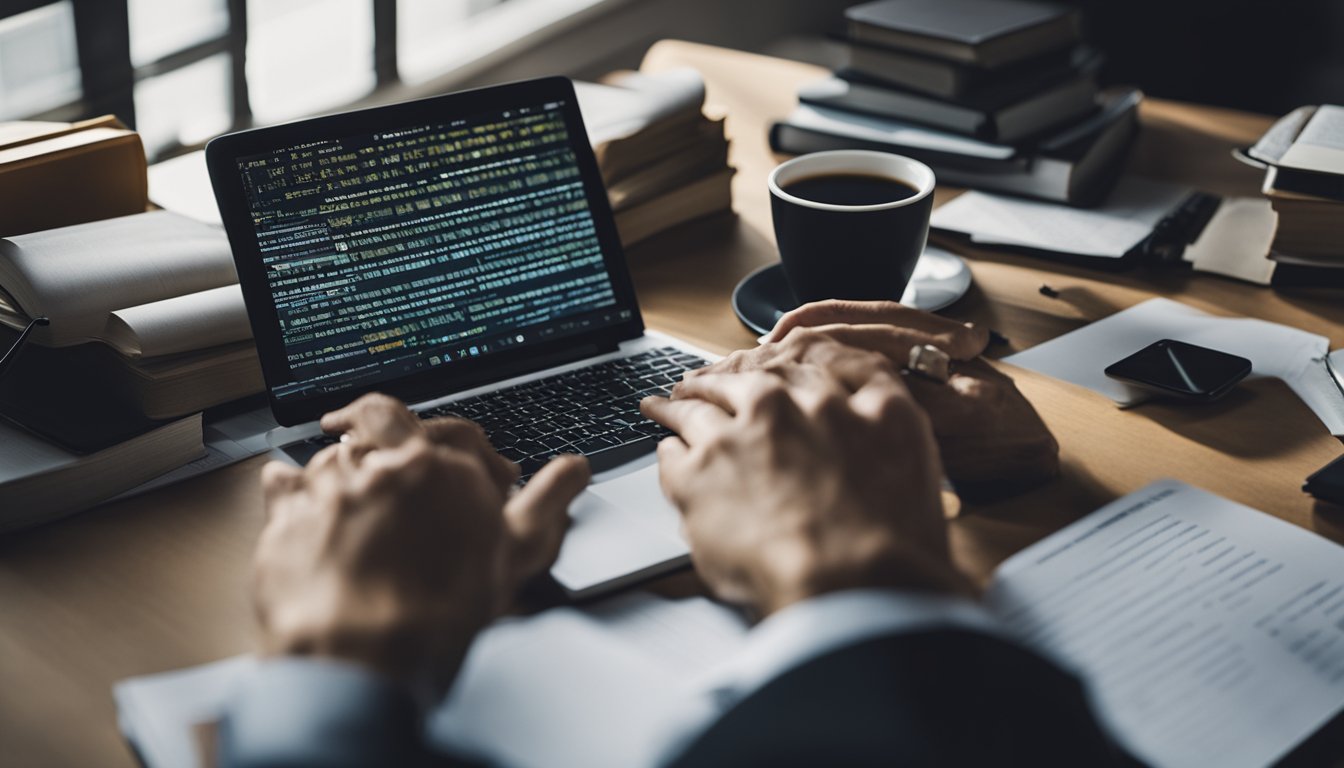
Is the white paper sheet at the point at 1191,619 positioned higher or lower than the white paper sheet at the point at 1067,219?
higher

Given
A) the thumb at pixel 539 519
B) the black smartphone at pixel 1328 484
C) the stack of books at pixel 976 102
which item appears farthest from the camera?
the stack of books at pixel 976 102

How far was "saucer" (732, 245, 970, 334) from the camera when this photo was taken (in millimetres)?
1105

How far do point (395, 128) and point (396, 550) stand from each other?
47 cm

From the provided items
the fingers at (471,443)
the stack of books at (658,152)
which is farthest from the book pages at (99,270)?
the stack of books at (658,152)

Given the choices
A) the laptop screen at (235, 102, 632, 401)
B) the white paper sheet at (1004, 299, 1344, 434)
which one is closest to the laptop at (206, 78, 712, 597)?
the laptop screen at (235, 102, 632, 401)

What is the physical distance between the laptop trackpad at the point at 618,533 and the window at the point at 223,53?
172 cm

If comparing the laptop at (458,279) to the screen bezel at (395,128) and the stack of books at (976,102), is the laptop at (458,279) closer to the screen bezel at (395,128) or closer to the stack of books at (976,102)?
the screen bezel at (395,128)

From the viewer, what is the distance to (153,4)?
90.5 inches

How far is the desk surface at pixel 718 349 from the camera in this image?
68cm

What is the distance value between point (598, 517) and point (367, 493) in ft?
0.64

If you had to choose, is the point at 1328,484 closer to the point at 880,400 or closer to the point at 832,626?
the point at 880,400

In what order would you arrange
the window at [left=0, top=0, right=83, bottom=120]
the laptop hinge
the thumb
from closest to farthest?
the thumb
the laptop hinge
the window at [left=0, top=0, right=83, bottom=120]

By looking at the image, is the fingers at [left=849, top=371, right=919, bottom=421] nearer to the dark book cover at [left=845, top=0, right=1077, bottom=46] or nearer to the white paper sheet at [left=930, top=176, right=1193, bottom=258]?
the white paper sheet at [left=930, top=176, right=1193, bottom=258]

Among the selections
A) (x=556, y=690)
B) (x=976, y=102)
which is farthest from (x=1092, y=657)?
(x=976, y=102)
